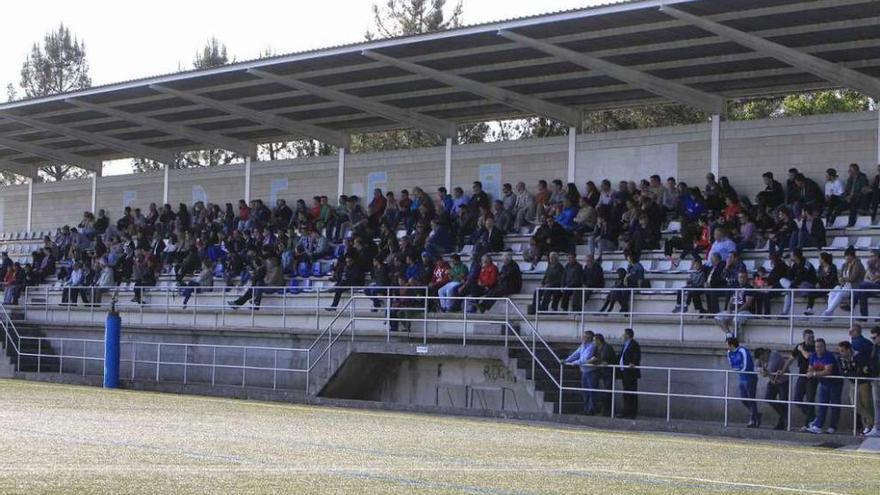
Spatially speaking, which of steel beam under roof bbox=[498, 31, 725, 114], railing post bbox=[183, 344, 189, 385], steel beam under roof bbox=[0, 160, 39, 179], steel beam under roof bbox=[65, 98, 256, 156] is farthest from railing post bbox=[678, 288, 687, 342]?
steel beam under roof bbox=[0, 160, 39, 179]

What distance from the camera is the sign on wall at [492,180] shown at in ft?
112

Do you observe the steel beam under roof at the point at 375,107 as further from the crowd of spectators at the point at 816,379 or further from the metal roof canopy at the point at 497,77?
the crowd of spectators at the point at 816,379

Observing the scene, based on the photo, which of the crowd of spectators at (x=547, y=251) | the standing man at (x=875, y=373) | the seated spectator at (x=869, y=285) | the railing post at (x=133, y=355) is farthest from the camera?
the railing post at (x=133, y=355)

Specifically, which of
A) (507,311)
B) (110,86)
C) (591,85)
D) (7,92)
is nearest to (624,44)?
(591,85)

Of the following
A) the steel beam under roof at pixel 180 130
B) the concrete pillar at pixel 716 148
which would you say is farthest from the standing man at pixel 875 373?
the steel beam under roof at pixel 180 130

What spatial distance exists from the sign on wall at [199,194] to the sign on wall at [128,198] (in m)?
2.91

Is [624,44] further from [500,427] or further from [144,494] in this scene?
[144,494]

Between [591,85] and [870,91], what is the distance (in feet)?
19.4

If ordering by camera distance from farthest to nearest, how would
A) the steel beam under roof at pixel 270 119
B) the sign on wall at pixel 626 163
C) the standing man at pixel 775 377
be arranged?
1. the steel beam under roof at pixel 270 119
2. the sign on wall at pixel 626 163
3. the standing man at pixel 775 377

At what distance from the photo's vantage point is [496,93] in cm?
3141

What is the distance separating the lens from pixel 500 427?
2131 cm

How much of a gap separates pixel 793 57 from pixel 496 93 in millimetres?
7430

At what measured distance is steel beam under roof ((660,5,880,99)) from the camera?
82.2ft

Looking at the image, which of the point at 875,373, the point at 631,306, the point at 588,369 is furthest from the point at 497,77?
the point at 875,373
